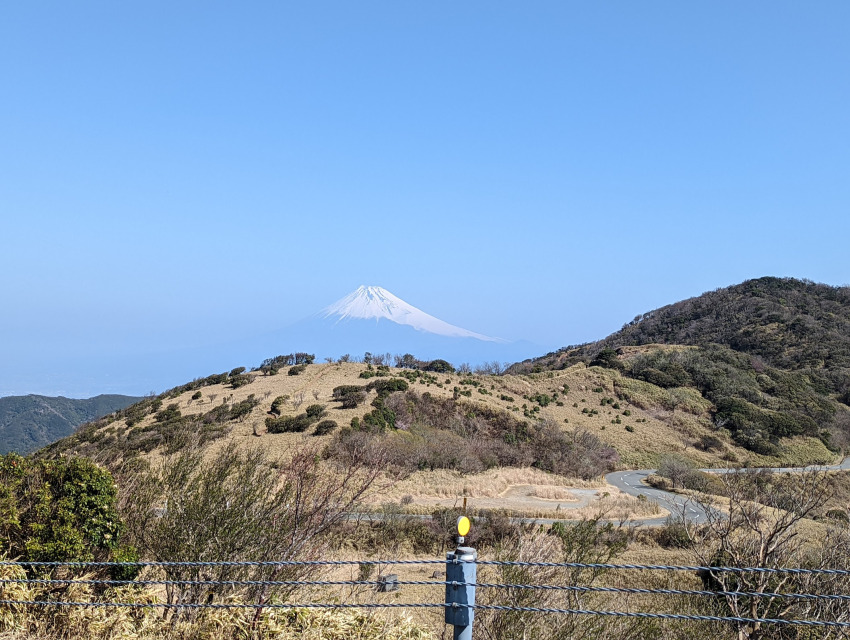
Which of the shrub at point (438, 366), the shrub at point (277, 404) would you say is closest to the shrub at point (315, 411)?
the shrub at point (277, 404)

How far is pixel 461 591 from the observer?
3473mm

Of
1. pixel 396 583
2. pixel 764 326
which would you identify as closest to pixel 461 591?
pixel 396 583

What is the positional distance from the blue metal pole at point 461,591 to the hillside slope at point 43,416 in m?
59.6

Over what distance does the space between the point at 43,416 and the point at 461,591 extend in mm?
83557

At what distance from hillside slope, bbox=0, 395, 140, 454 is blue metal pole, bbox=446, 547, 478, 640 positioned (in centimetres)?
5960

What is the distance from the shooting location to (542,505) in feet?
78.2

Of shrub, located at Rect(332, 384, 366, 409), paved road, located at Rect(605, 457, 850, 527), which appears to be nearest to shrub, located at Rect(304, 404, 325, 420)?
shrub, located at Rect(332, 384, 366, 409)

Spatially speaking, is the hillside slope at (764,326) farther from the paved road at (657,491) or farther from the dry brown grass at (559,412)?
the paved road at (657,491)

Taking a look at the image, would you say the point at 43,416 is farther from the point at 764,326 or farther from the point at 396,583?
the point at 764,326

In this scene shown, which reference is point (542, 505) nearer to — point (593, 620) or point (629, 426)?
point (593, 620)

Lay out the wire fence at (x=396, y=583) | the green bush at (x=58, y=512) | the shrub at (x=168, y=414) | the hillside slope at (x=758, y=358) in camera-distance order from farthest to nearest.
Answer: the hillside slope at (x=758, y=358) → the shrub at (x=168, y=414) → the green bush at (x=58, y=512) → the wire fence at (x=396, y=583)

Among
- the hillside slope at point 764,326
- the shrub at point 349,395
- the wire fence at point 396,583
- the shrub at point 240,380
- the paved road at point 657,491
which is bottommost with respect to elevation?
the paved road at point 657,491

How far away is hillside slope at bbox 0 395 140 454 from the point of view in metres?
61.1

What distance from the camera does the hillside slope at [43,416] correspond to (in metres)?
61.1
